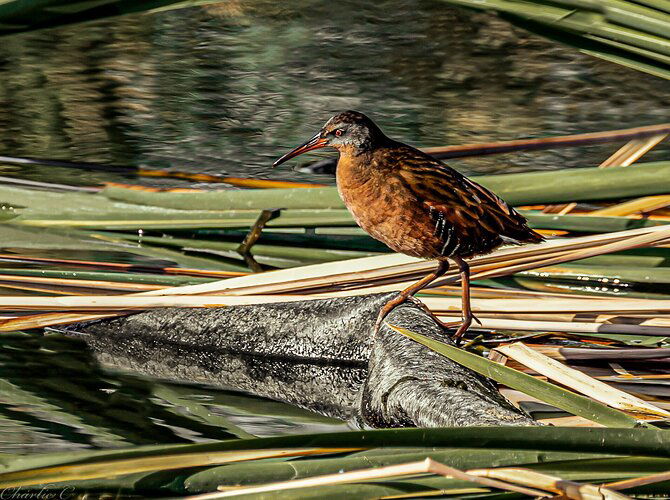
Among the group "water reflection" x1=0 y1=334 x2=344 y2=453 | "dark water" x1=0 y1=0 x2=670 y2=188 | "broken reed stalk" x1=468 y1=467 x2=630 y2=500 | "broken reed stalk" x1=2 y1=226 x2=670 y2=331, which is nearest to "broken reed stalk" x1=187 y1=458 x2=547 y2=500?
"broken reed stalk" x1=468 y1=467 x2=630 y2=500

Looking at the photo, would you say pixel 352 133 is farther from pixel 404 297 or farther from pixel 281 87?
pixel 281 87

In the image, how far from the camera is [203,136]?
18.9ft

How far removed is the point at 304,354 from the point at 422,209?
A: 57 cm

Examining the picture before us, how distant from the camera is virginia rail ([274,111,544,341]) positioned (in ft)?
10.1

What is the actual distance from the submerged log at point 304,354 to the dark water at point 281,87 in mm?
1689

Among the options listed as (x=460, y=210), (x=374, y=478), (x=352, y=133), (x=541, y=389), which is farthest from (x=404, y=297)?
(x=374, y=478)

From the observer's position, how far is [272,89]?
261 inches

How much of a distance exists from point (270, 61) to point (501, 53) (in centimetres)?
159

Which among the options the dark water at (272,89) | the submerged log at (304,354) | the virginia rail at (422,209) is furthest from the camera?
the dark water at (272,89)

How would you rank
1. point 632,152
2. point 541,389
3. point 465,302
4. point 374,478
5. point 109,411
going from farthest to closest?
point 632,152
point 465,302
point 109,411
point 541,389
point 374,478

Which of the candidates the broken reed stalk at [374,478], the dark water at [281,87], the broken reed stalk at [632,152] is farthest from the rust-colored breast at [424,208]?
the dark water at [281,87]

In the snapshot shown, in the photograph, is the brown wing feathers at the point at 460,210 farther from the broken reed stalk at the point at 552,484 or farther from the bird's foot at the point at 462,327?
the broken reed stalk at the point at 552,484

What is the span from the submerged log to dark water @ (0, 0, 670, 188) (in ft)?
5.54

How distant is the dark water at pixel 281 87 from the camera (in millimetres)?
5559
